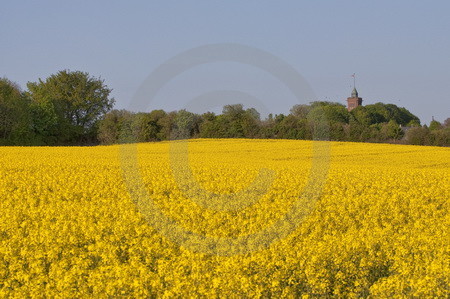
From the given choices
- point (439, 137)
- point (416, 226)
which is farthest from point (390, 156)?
point (416, 226)

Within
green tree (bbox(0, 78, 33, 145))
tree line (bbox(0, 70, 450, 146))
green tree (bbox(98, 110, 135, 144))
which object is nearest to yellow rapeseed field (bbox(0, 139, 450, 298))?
tree line (bbox(0, 70, 450, 146))

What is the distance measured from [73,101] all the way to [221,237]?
8194 centimetres

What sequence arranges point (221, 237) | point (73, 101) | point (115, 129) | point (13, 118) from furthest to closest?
1. point (73, 101)
2. point (115, 129)
3. point (13, 118)
4. point (221, 237)

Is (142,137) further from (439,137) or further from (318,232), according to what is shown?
(318,232)

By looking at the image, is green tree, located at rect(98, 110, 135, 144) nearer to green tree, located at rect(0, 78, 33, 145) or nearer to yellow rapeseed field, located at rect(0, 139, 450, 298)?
green tree, located at rect(0, 78, 33, 145)

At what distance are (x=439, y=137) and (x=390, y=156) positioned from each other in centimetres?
1979

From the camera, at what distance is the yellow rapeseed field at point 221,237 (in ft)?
25.3

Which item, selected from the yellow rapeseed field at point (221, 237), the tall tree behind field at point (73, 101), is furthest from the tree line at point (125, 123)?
the yellow rapeseed field at point (221, 237)

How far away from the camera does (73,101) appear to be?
292 feet

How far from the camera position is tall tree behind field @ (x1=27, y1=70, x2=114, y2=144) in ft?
264

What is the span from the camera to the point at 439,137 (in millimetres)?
59031

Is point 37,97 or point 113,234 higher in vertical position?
point 37,97

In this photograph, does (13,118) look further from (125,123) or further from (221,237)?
(221,237)

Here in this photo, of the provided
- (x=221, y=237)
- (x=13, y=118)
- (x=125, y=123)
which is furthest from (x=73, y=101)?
(x=221, y=237)
